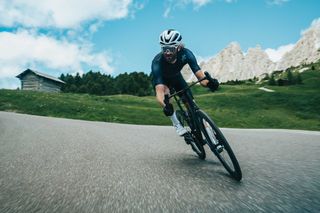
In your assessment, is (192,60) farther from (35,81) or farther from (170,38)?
(35,81)

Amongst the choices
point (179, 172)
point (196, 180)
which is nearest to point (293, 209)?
point (196, 180)

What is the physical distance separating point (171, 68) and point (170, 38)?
2.69ft

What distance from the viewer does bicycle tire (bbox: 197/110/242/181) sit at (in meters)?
4.20

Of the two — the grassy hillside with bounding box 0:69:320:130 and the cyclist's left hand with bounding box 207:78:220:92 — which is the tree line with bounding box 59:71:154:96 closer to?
the grassy hillside with bounding box 0:69:320:130

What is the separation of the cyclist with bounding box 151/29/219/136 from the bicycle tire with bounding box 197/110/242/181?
628mm

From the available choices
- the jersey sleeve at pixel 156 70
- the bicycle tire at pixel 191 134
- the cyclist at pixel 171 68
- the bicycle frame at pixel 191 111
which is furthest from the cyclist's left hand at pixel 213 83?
the jersey sleeve at pixel 156 70

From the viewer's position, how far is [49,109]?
88.2ft

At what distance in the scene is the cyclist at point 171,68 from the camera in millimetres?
5578

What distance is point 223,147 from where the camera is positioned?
4672 mm

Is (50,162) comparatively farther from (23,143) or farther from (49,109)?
(49,109)

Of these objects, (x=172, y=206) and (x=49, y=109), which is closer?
(x=172, y=206)

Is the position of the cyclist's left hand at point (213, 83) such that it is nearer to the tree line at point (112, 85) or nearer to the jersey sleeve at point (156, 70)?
the jersey sleeve at point (156, 70)

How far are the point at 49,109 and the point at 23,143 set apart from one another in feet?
65.9

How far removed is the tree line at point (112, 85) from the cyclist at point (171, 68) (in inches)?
3109
